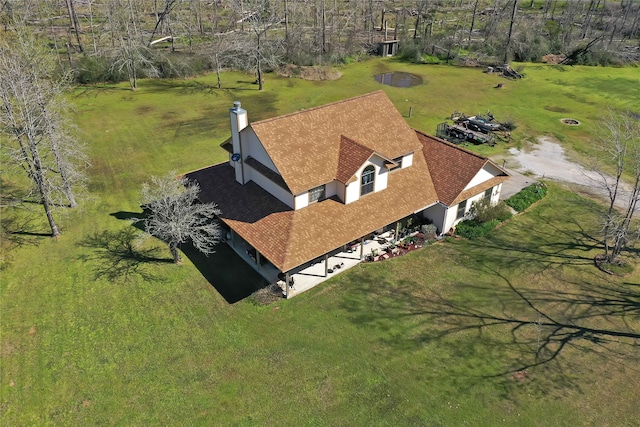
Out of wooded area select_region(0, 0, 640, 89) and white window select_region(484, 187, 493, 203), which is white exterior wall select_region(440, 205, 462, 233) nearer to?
white window select_region(484, 187, 493, 203)

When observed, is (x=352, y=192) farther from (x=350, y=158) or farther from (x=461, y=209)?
(x=461, y=209)

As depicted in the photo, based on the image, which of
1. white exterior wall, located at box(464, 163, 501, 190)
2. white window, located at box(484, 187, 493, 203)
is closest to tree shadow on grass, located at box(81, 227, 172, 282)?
white exterior wall, located at box(464, 163, 501, 190)

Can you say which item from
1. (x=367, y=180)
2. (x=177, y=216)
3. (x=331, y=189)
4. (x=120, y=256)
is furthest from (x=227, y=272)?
(x=367, y=180)

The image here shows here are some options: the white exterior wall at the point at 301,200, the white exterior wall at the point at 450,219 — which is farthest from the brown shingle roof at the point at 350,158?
the white exterior wall at the point at 450,219

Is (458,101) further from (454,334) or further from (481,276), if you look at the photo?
(454,334)

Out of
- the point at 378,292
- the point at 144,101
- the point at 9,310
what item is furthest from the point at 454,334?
the point at 144,101

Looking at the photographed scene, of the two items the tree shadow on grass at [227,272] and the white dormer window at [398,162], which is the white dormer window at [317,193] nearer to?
the tree shadow on grass at [227,272]

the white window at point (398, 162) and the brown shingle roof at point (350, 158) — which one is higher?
the brown shingle roof at point (350, 158)
